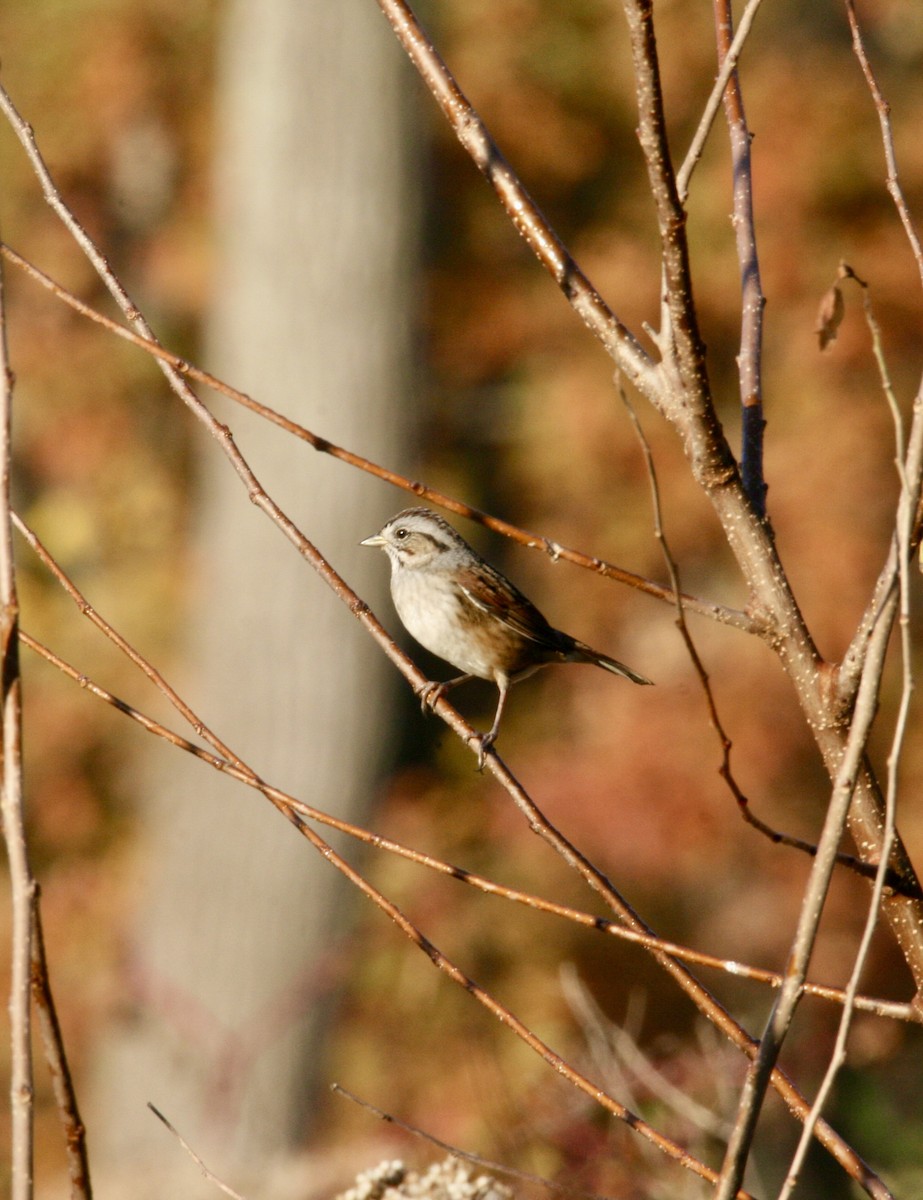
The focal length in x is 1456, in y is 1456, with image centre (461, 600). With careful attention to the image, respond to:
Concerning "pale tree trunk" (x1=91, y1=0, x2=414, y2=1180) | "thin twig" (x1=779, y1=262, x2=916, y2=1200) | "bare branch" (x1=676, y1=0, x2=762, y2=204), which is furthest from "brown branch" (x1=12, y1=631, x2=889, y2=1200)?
"pale tree trunk" (x1=91, y1=0, x2=414, y2=1180)

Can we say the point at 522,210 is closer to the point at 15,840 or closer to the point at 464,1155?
the point at 15,840

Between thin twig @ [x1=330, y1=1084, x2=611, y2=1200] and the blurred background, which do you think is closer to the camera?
thin twig @ [x1=330, y1=1084, x2=611, y2=1200]

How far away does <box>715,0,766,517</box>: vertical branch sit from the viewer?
2.03 meters

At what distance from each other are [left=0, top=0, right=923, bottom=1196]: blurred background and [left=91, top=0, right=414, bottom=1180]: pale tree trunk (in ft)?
0.08

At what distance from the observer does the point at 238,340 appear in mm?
9117

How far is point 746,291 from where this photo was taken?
2201 mm

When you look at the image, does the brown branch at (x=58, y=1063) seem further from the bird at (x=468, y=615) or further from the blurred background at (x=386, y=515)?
the blurred background at (x=386, y=515)

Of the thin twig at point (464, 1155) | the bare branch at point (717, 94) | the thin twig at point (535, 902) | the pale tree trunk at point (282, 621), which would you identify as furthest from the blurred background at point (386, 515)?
the bare branch at point (717, 94)

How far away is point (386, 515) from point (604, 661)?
524cm

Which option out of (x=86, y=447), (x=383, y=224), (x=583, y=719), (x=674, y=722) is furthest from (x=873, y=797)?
(x=86, y=447)

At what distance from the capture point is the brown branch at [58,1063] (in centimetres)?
165

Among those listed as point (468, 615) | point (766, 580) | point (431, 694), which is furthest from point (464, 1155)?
point (468, 615)

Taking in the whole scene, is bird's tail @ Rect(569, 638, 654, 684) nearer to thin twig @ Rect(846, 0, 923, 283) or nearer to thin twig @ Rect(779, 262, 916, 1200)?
thin twig @ Rect(846, 0, 923, 283)

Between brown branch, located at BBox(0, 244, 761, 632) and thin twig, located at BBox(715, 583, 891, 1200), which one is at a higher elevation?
A: brown branch, located at BBox(0, 244, 761, 632)
